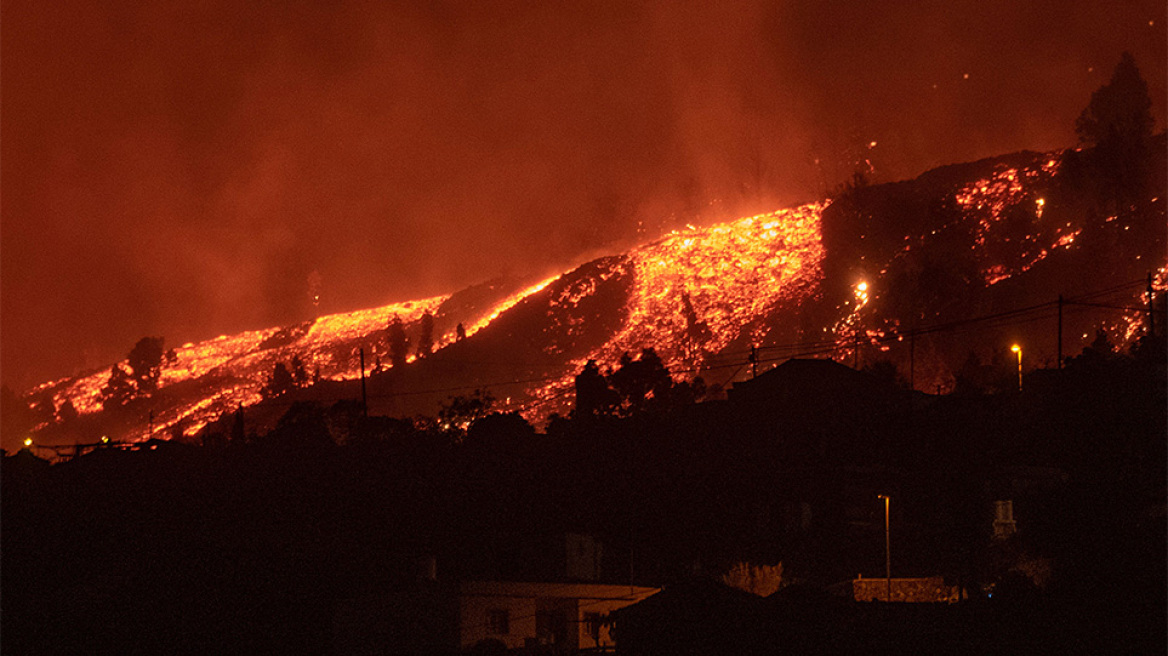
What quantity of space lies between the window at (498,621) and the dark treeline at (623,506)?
4.16ft

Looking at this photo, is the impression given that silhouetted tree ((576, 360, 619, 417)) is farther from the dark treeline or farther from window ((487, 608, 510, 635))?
window ((487, 608, 510, 635))

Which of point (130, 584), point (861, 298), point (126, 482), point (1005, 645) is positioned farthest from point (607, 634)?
point (861, 298)

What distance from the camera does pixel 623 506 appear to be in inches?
2537

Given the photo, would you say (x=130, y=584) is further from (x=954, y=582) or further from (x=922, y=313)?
(x=922, y=313)

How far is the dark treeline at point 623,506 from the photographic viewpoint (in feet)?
147

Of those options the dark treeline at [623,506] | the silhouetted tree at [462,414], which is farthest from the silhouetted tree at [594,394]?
the silhouetted tree at [462,414]

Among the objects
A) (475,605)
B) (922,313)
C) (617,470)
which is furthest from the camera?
(922,313)

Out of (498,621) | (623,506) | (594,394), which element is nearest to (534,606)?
(498,621)

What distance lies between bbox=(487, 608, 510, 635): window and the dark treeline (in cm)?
127

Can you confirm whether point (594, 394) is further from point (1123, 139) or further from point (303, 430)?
point (1123, 139)

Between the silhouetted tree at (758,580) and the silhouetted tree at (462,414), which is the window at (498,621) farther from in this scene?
the silhouetted tree at (462,414)

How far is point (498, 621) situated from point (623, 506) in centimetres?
2414

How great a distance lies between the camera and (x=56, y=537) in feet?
193

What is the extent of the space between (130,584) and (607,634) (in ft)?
57.5
